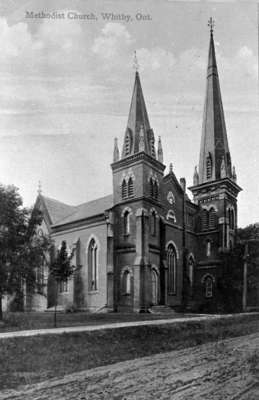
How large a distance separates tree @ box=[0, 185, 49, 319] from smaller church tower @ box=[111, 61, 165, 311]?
27.5ft

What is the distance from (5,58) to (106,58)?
2831 millimetres

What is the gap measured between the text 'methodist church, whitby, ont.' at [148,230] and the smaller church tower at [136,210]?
7 cm

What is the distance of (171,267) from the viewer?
89.9 ft

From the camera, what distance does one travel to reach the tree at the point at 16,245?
597 inches

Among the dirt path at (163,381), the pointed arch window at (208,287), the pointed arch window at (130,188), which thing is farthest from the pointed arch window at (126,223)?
the dirt path at (163,381)

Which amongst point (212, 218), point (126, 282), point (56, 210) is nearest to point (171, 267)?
point (126, 282)

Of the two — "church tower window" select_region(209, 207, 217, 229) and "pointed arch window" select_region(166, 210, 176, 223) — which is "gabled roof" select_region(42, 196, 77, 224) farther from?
"church tower window" select_region(209, 207, 217, 229)

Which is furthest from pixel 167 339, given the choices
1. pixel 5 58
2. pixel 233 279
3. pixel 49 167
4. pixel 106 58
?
pixel 233 279

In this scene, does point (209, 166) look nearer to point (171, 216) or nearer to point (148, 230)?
point (171, 216)

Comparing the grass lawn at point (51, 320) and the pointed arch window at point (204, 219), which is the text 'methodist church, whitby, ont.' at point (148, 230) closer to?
the pointed arch window at point (204, 219)

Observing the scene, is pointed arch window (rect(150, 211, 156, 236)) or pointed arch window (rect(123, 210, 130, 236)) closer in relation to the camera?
pointed arch window (rect(123, 210, 130, 236))

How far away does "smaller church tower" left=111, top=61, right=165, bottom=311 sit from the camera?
77.5 ft

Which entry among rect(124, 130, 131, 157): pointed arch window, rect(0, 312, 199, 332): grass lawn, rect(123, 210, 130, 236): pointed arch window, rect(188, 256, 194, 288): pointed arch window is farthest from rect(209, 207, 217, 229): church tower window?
rect(0, 312, 199, 332): grass lawn

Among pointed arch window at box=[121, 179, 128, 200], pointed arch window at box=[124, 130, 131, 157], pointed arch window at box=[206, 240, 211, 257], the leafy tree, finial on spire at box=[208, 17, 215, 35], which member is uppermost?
pointed arch window at box=[124, 130, 131, 157]
